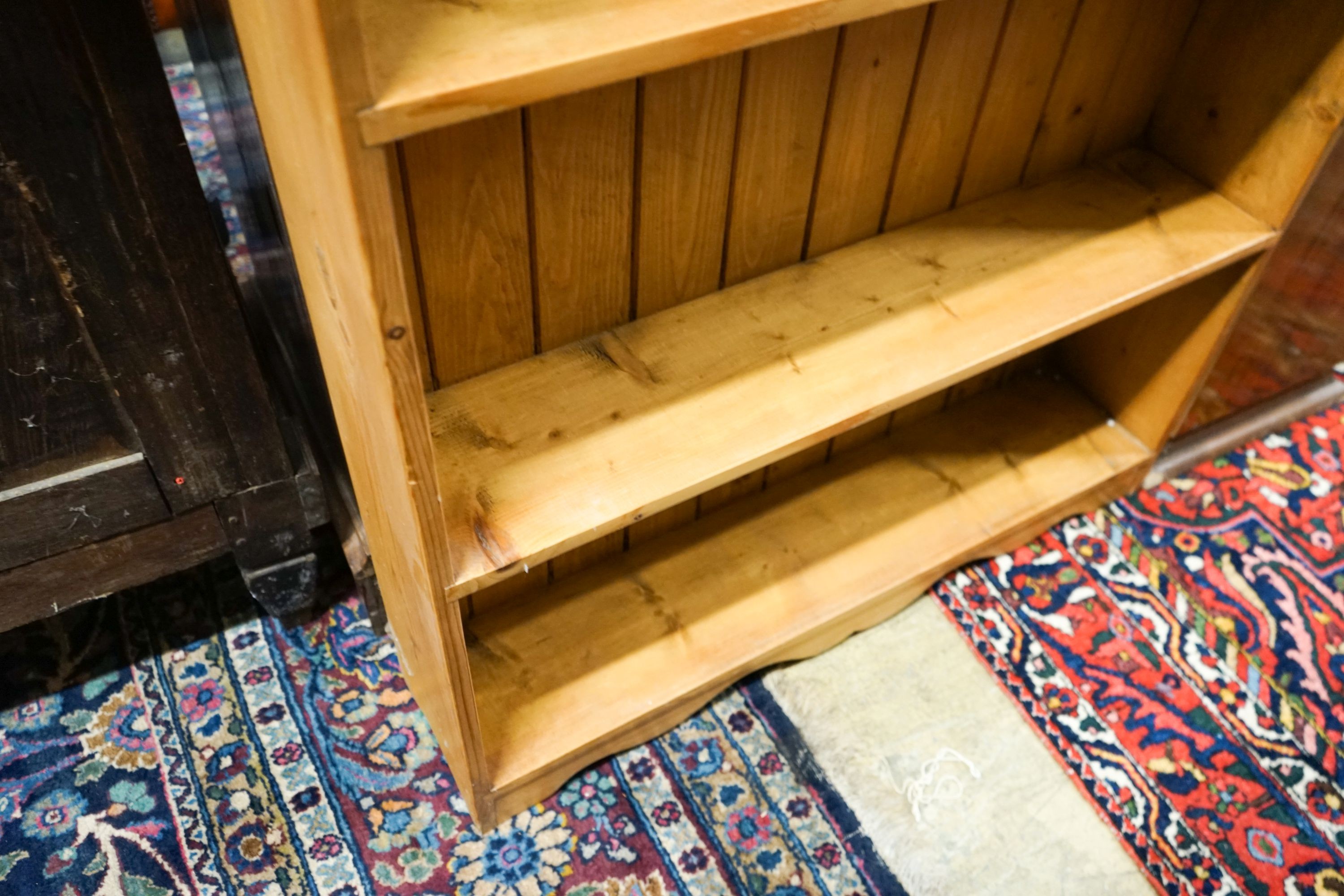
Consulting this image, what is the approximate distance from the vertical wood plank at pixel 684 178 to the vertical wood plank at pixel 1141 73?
0.56m

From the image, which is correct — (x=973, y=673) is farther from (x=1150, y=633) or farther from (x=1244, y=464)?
(x=1244, y=464)

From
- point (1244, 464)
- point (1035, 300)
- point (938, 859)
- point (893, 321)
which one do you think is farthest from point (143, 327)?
point (1244, 464)

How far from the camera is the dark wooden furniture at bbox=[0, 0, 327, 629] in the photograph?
83 cm

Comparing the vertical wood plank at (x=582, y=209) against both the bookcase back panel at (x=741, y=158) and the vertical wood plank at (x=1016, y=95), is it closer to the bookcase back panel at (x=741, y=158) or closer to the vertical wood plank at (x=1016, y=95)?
the bookcase back panel at (x=741, y=158)

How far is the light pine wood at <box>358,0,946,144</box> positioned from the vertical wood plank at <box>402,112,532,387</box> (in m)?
0.17

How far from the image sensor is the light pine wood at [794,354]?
3.13ft

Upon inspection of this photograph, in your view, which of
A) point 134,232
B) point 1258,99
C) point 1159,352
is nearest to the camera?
point 134,232

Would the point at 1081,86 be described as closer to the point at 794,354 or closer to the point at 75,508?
the point at 794,354

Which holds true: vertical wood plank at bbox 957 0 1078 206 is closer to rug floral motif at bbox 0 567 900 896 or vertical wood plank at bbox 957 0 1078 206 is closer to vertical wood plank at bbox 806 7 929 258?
vertical wood plank at bbox 806 7 929 258

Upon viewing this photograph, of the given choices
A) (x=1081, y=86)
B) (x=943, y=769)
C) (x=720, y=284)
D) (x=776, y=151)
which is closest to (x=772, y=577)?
(x=943, y=769)

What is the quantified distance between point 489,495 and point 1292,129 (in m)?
1.01

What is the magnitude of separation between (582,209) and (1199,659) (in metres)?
1.08

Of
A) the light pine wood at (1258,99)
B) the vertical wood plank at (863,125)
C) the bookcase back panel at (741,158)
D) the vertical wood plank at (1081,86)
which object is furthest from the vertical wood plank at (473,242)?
the light pine wood at (1258,99)

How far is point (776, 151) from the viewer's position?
3.46ft
